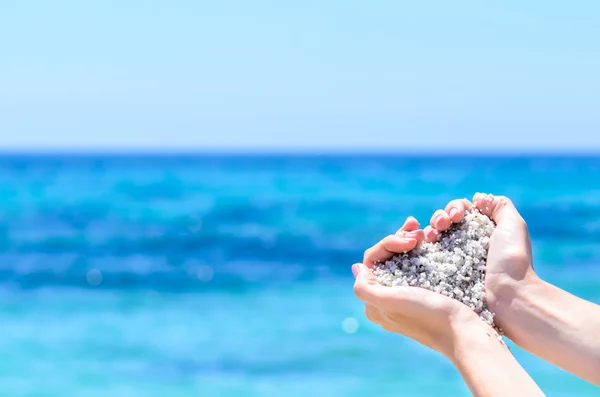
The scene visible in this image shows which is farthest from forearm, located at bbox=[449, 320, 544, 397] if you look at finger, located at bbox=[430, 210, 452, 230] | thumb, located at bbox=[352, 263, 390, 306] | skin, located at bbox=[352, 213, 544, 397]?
finger, located at bbox=[430, 210, 452, 230]

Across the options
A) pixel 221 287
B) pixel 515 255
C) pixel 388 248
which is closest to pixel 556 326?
pixel 515 255

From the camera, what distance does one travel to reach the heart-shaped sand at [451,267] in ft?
8.87

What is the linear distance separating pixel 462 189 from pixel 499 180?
4741 millimetres

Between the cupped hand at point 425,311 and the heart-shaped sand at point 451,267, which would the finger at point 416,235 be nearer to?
the heart-shaped sand at point 451,267

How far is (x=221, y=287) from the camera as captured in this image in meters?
13.0

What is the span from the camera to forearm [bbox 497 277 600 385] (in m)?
2.66

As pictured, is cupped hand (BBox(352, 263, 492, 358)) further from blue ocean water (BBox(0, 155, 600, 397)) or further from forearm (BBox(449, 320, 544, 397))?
blue ocean water (BBox(0, 155, 600, 397))

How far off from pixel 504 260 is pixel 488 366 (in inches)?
19.5

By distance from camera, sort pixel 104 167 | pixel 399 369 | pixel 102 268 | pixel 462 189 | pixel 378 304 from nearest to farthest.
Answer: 1. pixel 378 304
2. pixel 399 369
3. pixel 102 268
4. pixel 462 189
5. pixel 104 167

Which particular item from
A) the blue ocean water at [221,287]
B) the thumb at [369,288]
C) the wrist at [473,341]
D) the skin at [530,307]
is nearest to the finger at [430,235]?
the skin at [530,307]

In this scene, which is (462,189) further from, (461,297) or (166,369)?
(461,297)

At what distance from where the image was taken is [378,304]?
265 cm

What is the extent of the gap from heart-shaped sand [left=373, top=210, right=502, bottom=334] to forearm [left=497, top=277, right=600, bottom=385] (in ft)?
0.27

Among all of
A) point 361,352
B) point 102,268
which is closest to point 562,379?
point 361,352
